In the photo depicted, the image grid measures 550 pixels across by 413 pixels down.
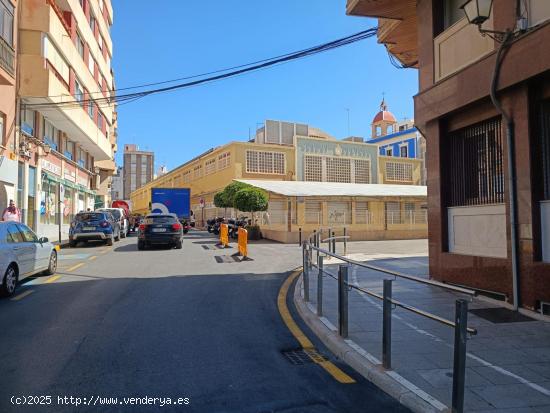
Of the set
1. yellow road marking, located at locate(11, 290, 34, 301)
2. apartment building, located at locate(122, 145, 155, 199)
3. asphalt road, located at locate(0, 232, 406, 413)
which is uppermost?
apartment building, located at locate(122, 145, 155, 199)

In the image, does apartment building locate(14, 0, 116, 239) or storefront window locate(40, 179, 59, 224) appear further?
storefront window locate(40, 179, 59, 224)

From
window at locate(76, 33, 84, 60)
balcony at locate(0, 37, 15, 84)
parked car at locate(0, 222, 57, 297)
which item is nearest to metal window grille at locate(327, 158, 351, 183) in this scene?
window at locate(76, 33, 84, 60)

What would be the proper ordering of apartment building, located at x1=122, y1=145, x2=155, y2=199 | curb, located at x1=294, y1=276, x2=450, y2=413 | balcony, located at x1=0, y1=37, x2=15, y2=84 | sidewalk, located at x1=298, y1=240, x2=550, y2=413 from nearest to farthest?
1. curb, located at x1=294, y1=276, x2=450, y2=413
2. sidewalk, located at x1=298, y1=240, x2=550, y2=413
3. balcony, located at x1=0, y1=37, x2=15, y2=84
4. apartment building, located at x1=122, y1=145, x2=155, y2=199

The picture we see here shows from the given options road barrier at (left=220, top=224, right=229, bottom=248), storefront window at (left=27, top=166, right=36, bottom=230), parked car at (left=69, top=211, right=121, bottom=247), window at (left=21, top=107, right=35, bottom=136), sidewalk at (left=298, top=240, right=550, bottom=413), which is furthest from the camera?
storefront window at (left=27, top=166, right=36, bottom=230)

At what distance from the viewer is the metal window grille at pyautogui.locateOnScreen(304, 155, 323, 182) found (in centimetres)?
3838

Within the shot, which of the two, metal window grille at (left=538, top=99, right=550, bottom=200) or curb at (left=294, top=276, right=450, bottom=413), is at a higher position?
metal window grille at (left=538, top=99, right=550, bottom=200)

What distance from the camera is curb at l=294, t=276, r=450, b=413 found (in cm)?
354

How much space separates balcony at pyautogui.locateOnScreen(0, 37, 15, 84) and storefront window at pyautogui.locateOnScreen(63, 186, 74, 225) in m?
11.1

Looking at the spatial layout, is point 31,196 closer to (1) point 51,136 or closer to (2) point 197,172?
(1) point 51,136

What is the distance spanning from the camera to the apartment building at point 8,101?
17.6m

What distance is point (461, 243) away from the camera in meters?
8.61

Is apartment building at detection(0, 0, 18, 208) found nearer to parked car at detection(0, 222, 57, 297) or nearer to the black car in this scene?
the black car

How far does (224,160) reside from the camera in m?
38.4

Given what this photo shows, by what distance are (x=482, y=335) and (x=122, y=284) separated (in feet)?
23.7
